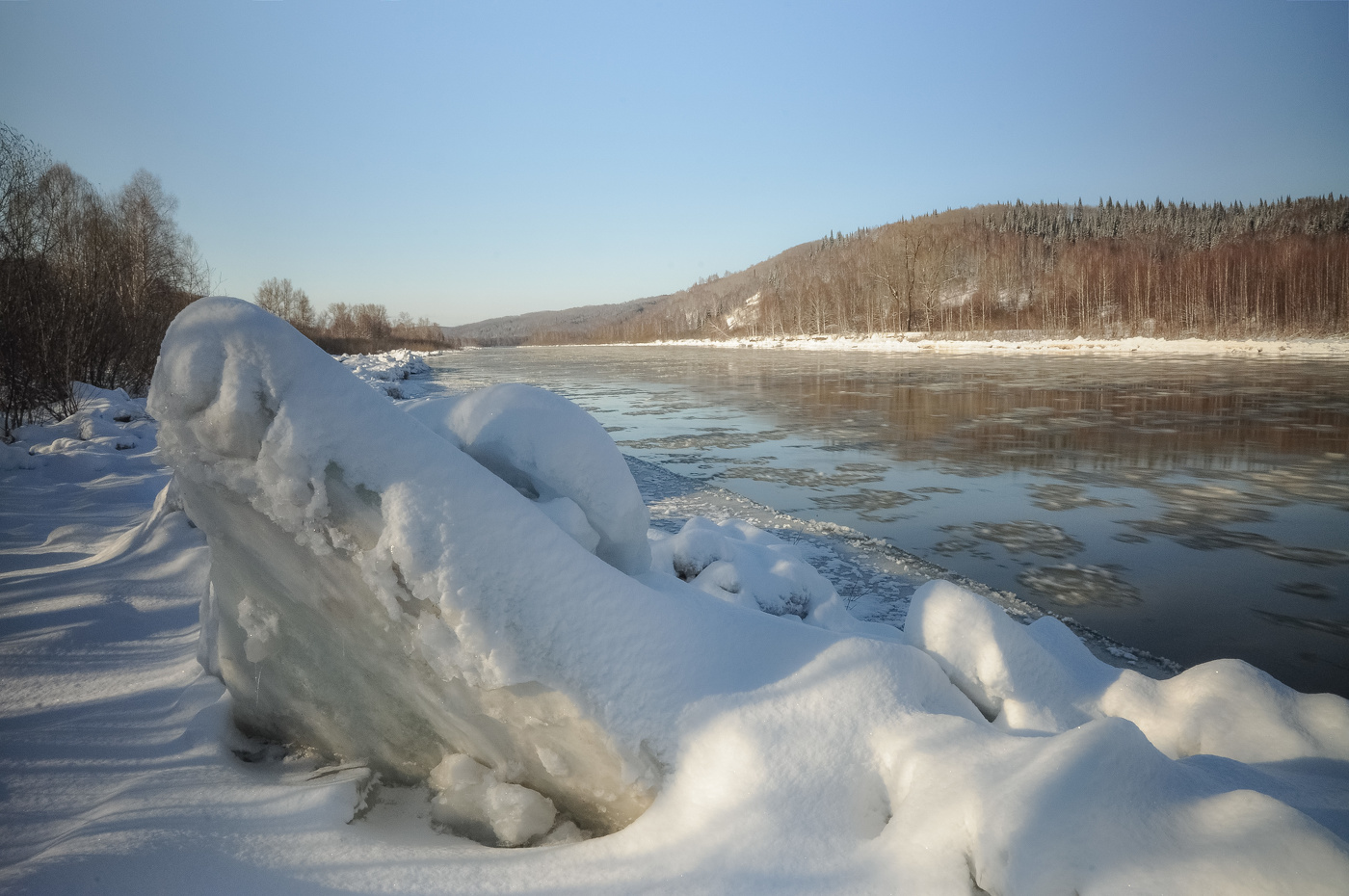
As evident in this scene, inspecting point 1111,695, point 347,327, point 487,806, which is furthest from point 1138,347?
point 347,327

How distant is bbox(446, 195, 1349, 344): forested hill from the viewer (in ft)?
133

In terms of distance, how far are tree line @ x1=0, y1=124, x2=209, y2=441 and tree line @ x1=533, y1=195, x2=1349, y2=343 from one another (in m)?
44.9

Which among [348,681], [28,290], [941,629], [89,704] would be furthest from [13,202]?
[941,629]

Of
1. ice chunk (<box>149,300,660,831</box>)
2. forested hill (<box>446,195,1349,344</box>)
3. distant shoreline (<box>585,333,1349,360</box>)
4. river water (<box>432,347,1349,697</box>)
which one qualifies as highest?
forested hill (<box>446,195,1349,344</box>)

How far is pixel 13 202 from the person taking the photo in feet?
28.1

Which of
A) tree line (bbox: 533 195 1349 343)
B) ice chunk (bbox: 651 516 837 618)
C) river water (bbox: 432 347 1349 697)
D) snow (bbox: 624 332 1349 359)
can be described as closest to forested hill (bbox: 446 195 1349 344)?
tree line (bbox: 533 195 1349 343)

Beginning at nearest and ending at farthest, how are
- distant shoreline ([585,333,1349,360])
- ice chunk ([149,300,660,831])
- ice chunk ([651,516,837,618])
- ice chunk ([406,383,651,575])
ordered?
1. ice chunk ([149,300,660,831])
2. ice chunk ([406,383,651,575])
3. ice chunk ([651,516,837,618])
4. distant shoreline ([585,333,1349,360])

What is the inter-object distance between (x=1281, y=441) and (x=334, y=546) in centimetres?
1128

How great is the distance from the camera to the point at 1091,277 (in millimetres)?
54219

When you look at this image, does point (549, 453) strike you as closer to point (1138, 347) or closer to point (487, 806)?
point (487, 806)

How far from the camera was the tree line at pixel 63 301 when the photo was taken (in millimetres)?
8227

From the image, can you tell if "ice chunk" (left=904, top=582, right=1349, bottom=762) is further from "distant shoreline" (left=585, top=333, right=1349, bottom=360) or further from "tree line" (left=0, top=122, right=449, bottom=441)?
"distant shoreline" (left=585, top=333, right=1349, bottom=360)

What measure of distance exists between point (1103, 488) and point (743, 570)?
4.99 meters

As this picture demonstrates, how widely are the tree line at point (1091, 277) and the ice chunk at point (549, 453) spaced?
146 feet
